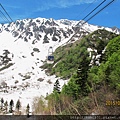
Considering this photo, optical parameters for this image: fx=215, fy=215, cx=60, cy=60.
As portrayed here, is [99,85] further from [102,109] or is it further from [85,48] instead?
[85,48]

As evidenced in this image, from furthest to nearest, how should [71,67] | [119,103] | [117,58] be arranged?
[71,67]
[117,58]
[119,103]

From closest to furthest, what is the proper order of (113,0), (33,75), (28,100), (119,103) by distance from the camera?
(113,0)
(119,103)
(28,100)
(33,75)

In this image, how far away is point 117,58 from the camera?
28.5 meters

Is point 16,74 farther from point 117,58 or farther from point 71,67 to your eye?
point 117,58

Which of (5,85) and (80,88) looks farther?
(5,85)

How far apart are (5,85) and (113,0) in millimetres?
164850

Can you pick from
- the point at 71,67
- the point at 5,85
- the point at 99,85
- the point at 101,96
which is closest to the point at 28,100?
the point at 71,67

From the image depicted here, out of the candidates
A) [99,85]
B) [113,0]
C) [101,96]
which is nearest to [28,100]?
[99,85]

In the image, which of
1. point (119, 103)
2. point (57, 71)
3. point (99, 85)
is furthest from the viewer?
point (57, 71)

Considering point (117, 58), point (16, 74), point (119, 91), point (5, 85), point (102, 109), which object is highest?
point (16, 74)

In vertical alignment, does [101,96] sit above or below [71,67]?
below

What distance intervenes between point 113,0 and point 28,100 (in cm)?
10494

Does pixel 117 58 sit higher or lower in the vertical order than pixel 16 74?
lower

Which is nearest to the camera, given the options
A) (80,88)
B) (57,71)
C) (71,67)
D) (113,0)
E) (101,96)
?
(113,0)
